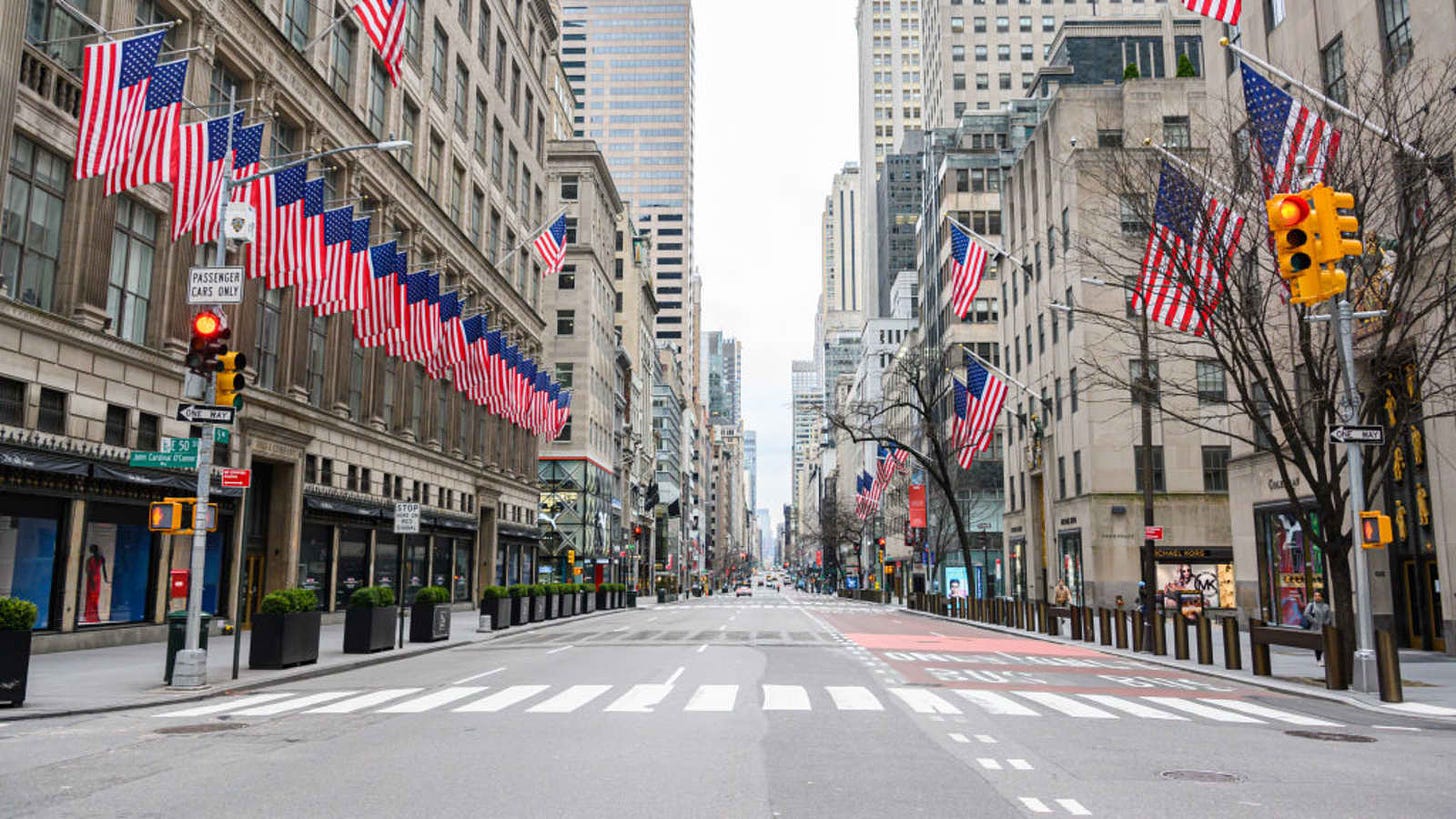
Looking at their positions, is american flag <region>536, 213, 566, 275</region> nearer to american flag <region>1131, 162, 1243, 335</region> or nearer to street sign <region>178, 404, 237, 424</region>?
street sign <region>178, 404, 237, 424</region>

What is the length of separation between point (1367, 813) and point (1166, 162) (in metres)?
15.2

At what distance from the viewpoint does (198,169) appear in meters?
20.7

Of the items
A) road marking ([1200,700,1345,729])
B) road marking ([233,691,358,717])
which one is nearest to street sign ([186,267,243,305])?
road marking ([233,691,358,717])

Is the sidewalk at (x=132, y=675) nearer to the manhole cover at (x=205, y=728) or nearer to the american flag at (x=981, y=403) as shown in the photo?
the manhole cover at (x=205, y=728)

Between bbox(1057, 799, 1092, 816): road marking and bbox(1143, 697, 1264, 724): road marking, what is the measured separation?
6.43 metres

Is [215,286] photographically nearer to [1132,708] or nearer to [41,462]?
[41,462]

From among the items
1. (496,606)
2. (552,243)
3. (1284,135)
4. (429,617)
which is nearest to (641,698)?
(1284,135)

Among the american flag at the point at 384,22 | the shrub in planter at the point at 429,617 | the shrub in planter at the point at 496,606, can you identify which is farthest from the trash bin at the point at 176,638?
the shrub in planter at the point at 496,606

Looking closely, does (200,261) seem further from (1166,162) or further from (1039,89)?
(1039,89)

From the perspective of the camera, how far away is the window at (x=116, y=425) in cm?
2433

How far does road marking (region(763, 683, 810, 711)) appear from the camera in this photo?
45.0 feet

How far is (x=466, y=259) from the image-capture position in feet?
168

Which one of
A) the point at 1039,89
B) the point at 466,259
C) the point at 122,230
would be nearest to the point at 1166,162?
the point at 122,230

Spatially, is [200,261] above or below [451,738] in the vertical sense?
above
